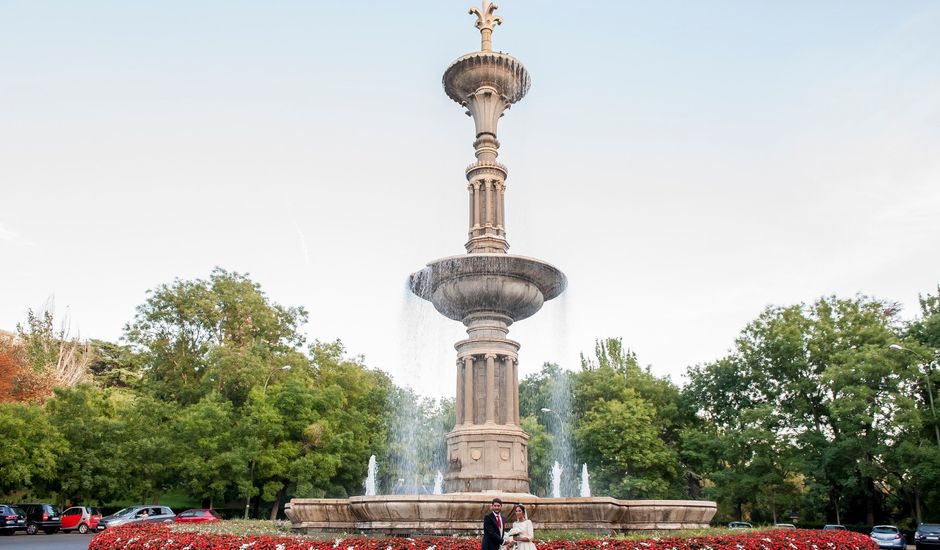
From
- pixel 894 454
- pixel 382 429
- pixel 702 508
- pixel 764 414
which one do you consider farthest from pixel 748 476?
pixel 702 508

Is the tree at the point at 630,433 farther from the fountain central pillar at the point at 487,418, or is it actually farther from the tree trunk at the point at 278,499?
the fountain central pillar at the point at 487,418

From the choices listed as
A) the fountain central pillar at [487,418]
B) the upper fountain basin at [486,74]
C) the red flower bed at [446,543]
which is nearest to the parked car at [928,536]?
the red flower bed at [446,543]

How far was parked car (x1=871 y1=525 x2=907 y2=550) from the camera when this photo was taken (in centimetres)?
3086

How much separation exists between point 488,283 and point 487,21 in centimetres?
894

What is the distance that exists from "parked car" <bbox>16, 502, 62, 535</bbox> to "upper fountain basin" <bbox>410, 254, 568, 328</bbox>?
26854mm

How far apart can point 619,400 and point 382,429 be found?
50.1ft

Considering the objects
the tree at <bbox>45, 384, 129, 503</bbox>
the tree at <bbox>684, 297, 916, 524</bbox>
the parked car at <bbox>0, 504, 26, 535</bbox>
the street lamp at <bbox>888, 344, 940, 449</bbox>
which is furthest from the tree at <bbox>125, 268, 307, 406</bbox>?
the street lamp at <bbox>888, 344, 940, 449</bbox>

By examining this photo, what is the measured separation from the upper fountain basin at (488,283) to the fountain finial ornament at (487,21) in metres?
7.52

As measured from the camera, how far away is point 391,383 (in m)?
55.1

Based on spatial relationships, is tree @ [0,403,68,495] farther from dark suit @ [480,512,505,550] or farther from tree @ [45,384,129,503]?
dark suit @ [480,512,505,550]

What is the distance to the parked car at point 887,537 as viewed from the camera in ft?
101

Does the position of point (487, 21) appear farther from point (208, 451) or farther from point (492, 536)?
point (208, 451)

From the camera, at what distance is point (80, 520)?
36.2 m

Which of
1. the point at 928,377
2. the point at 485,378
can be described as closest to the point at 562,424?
the point at 928,377
